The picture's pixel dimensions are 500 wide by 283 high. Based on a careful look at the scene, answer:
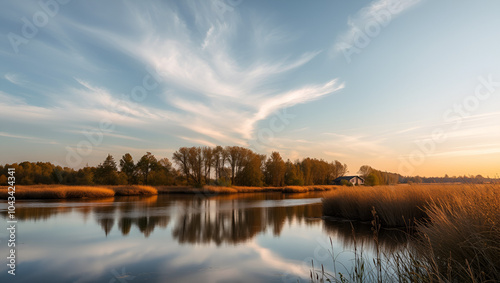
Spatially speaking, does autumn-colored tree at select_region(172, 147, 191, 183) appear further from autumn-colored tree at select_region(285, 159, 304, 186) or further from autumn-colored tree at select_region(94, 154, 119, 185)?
autumn-colored tree at select_region(285, 159, 304, 186)

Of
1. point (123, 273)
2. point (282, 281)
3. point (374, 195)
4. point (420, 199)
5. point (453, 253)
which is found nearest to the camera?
point (453, 253)

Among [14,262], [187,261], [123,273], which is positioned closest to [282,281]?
[187,261]

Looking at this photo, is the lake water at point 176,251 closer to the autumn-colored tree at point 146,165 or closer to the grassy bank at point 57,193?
the grassy bank at point 57,193

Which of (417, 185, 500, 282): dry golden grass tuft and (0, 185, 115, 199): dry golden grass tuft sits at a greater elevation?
(417, 185, 500, 282): dry golden grass tuft

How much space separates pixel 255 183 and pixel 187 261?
177 ft

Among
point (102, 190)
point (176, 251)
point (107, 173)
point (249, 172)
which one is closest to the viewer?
point (176, 251)

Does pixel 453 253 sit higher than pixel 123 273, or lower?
higher

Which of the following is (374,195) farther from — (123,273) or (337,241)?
(123,273)

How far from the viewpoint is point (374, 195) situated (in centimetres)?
1309

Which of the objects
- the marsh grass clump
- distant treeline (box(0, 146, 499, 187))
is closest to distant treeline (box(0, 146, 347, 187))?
distant treeline (box(0, 146, 499, 187))

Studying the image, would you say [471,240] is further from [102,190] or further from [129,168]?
[129,168]

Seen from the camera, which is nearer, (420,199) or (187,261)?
(187,261)

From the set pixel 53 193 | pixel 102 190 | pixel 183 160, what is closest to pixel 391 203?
pixel 53 193

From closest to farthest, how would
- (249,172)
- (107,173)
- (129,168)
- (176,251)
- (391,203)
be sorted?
(176,251) < (391,203) < (107,173) < (129,168) < (249,172)
